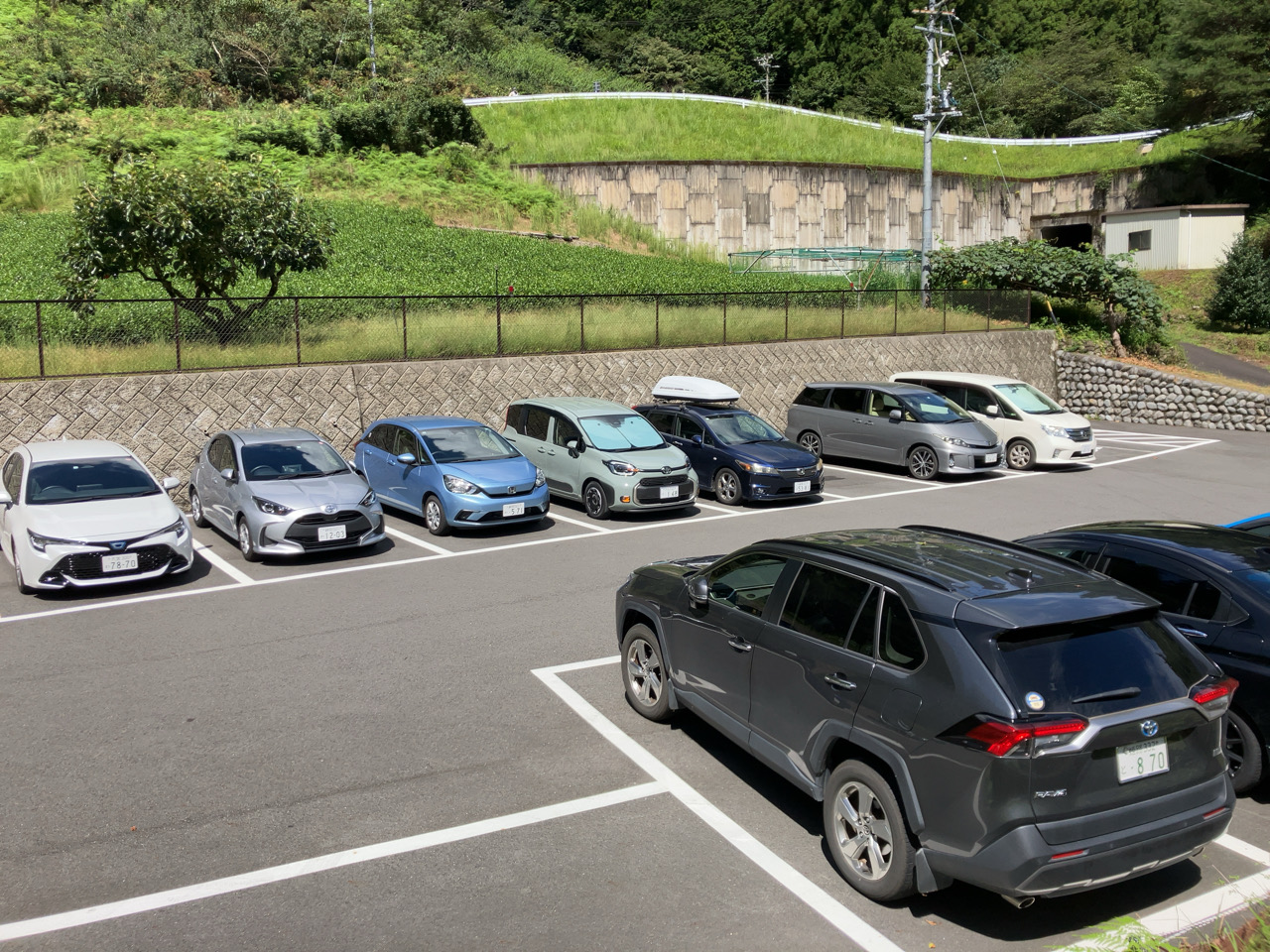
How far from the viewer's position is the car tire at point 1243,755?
19.7 feet

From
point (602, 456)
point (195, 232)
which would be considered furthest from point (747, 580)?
point (195, 232)

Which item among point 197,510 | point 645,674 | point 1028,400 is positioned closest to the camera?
point 645,674

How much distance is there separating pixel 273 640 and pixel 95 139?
3962 cm

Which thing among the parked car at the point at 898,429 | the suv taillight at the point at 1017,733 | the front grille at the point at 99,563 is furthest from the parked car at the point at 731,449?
the suv taillight at the point at 1017,733

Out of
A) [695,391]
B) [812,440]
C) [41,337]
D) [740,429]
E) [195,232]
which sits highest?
[195,232]

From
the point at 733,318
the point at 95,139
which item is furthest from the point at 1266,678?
the point at 95,139

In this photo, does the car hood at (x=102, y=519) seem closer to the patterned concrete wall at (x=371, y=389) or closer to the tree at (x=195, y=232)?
the patterned concrete wall at (x=371, y=389)

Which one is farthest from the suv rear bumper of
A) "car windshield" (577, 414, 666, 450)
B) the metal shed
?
the metal shed

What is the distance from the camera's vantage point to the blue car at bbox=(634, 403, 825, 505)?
1622 cm

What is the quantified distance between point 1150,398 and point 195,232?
24.3 meters

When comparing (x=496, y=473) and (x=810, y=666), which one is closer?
(x=810, y=666)

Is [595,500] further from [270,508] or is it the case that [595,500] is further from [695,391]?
[270,508]

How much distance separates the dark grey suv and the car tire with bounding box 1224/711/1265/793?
4.96 feet

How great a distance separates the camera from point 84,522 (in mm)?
10961
